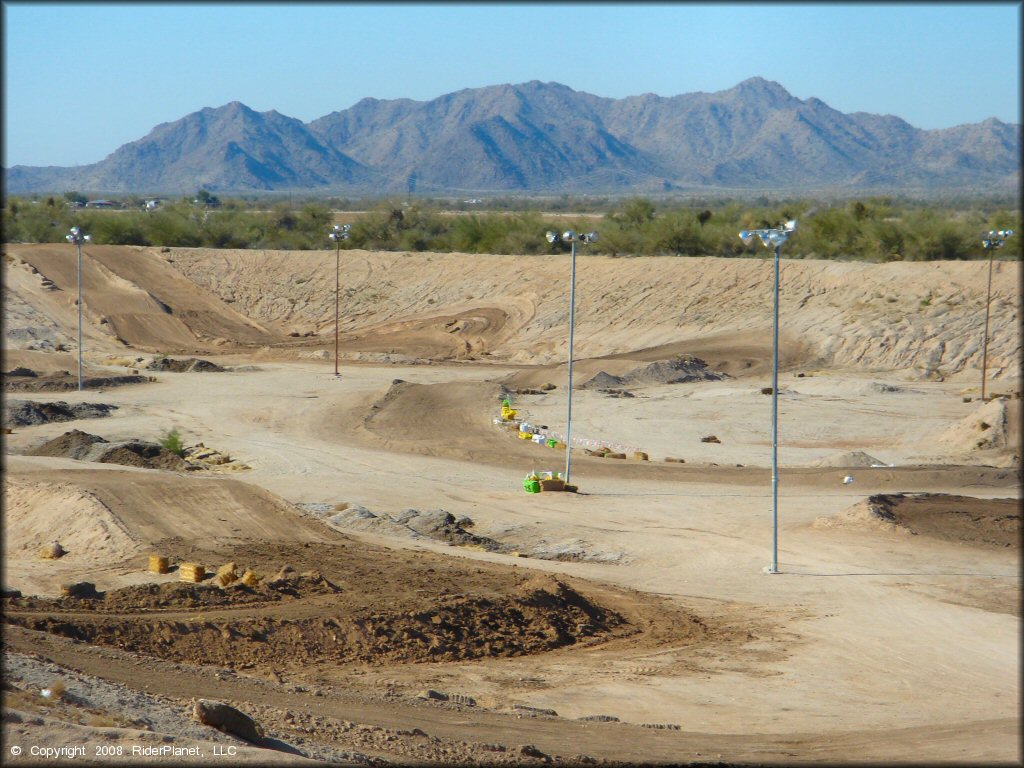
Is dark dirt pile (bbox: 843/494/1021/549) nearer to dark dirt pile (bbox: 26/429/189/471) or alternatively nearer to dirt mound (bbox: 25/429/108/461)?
dark dirt pile (bbox: 26/429/189/471)

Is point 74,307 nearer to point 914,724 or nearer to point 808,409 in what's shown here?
point 808,409

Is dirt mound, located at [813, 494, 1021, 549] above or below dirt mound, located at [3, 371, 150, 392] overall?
below

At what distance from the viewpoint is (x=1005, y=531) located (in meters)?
22.3

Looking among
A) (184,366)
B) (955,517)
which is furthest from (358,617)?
(184,366)

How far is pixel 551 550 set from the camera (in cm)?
2208

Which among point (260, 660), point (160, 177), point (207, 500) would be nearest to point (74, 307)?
point (207, 500)

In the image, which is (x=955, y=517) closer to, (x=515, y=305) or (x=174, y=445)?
(x=174, y=445)

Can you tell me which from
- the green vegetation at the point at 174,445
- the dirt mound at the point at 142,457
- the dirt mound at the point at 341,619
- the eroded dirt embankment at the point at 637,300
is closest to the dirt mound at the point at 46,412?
the green vegetation at the point at 174,445

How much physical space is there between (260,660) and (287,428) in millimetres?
20078

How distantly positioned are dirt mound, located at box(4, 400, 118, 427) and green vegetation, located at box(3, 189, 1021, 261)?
34851 millimetres

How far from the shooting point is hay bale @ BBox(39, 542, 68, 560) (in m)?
20.1

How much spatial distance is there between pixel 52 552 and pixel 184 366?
26.8m

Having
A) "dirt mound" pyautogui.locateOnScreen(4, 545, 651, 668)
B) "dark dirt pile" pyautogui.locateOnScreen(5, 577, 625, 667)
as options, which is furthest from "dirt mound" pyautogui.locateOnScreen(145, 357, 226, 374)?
"dark dirt pile" pyautogui.locateOnScreen(5, 577, 625, 667)

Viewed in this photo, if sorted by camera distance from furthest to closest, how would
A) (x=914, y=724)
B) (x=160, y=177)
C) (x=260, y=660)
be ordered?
1. (x=160, y=177)
2. (x=260, y=660)
3. (x=914, y=724)
